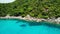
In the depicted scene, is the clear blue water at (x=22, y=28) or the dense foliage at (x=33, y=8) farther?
the dense foliage at (x=33, y=8)

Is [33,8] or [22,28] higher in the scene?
[33,8]

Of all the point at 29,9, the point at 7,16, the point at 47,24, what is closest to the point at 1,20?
the point at 7,16

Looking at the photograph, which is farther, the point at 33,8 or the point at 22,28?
the point at 33,8

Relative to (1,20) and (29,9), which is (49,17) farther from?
(1,20)
